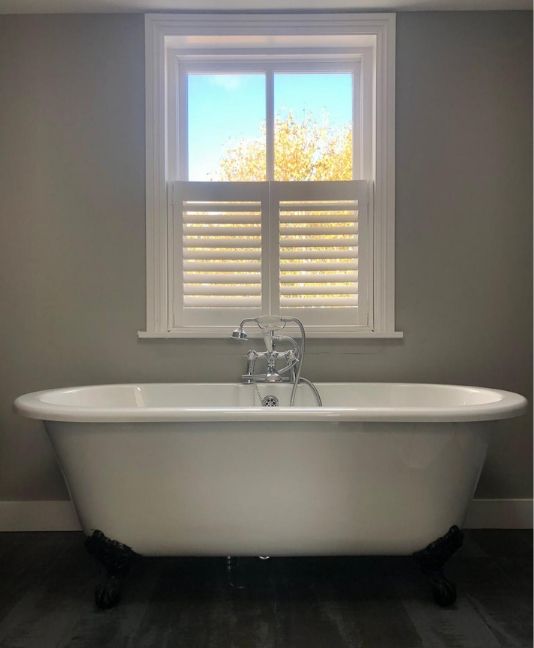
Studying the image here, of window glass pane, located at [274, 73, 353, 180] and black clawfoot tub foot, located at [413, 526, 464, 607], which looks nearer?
black clawfoot tub foot, located at [413, 526, 464, 607]

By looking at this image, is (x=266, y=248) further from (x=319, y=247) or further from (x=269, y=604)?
(x=269, y=604)

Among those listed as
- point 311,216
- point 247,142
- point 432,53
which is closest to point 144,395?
point 311,216

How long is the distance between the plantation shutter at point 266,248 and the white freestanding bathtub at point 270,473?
2.91ft

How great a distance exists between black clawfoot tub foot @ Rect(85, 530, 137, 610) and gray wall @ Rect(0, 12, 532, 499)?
81cm

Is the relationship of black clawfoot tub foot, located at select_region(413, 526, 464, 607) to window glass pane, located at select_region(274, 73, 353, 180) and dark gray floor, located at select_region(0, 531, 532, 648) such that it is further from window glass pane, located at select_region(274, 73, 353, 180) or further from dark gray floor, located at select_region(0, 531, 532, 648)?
window glass pane, located at select_region(274, 73, 353, 180)

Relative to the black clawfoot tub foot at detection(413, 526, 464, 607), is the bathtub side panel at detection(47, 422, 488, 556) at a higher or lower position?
higher

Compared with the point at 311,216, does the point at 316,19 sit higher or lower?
higher

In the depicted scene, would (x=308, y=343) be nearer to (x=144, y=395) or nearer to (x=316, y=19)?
(x=144, y=395)

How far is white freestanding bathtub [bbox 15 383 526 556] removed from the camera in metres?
1.67

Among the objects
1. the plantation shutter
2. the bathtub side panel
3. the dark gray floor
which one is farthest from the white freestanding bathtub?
the plantation shutter

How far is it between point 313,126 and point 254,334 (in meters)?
1.08

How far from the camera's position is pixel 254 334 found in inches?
97.0

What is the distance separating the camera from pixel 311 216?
250 cm

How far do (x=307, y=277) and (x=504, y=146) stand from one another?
1.09 meters
